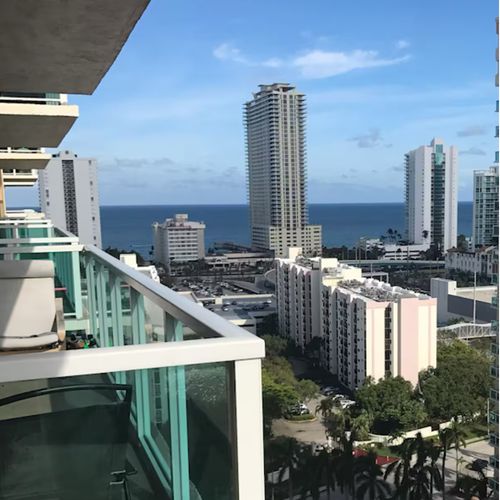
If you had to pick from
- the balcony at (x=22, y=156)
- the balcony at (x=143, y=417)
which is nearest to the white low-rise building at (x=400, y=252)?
the balcony at (x=22, y=156)

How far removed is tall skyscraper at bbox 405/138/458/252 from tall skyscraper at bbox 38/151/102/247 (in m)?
35.6

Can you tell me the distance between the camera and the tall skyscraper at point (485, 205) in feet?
138

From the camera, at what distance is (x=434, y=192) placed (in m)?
58.8

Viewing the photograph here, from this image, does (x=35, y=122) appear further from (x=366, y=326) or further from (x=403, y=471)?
(x=366, y=326)

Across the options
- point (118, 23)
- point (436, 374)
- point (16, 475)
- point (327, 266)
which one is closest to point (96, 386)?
point (16, 475)

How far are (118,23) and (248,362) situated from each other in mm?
1158

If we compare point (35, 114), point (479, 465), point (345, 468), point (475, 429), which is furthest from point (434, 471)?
point (35, 114)

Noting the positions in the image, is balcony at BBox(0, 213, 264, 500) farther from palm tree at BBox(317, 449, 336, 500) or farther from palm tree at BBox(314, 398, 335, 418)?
palm tree at BBox(314, 398, 335, 418)

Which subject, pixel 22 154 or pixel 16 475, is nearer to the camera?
pixel 16 475

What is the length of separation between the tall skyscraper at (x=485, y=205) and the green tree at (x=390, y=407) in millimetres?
27706

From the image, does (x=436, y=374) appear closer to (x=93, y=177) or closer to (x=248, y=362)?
(x=248, y=362)

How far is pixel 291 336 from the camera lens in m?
27.5

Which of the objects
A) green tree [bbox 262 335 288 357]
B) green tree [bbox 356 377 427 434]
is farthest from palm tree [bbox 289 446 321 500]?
green tree [bbox 262 335 288 357]

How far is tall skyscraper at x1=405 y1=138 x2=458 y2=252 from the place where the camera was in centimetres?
5722
